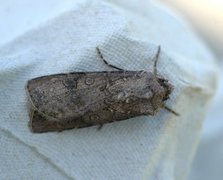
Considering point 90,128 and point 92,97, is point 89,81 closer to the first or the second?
point 92,97

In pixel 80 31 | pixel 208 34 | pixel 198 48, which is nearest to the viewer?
pixel 80 31

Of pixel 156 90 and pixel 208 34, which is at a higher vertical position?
pixel 156 90

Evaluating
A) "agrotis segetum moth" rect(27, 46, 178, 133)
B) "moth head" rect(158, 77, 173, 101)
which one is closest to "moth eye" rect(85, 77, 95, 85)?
"agrotis segetum moth" rect(27, 46, 178, 133)

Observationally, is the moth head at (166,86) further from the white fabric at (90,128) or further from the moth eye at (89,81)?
the moth eye at (89,81)

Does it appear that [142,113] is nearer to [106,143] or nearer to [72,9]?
[106,143]

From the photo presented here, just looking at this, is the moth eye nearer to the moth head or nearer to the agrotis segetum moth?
the agrotis segetum moth

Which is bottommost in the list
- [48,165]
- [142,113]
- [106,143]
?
[48,165]

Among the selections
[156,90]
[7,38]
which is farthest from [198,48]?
[7,38]

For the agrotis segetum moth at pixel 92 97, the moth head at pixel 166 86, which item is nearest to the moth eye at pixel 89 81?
the agrotis segetum moth at pixel 92 97
